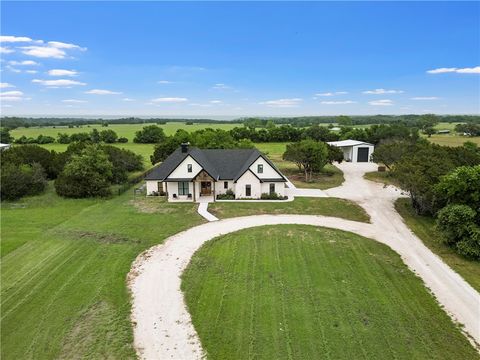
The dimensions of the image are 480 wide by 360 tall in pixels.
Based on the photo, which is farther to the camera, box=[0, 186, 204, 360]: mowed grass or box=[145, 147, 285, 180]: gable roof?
box=[145, 147, 285, 180]: gable roof

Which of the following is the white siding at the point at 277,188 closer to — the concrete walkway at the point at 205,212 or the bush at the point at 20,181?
the concrete walkway at the point at 205,212

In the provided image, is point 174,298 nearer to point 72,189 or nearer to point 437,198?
point 437,198

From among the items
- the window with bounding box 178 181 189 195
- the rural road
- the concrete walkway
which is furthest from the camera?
the window with bounding box 178 181 189 195

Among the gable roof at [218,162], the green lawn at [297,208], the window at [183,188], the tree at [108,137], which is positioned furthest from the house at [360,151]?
the tree at [108,137]

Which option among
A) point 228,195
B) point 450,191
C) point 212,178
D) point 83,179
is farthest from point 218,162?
point 450,191

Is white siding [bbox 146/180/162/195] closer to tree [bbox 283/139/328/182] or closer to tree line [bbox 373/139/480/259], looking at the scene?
tree [bbox 283/139/328/182]

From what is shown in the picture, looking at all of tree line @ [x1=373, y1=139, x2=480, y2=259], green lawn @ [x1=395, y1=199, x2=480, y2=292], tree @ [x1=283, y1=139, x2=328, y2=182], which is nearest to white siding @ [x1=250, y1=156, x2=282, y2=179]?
tree @ [x1=283, y1=139, x2=328, y2=182]

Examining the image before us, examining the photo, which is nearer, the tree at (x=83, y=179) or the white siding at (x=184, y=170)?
the white siding at (x=184, y=170)
